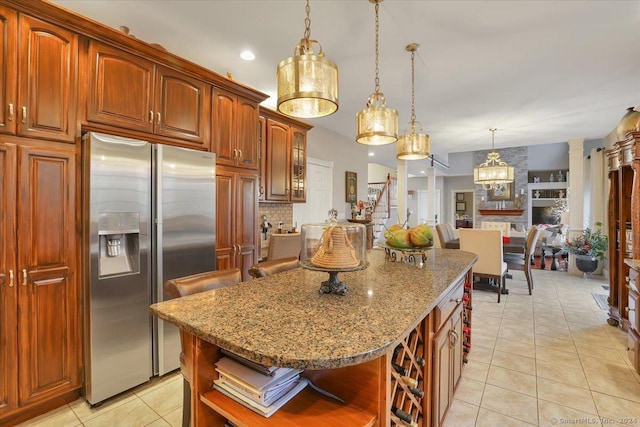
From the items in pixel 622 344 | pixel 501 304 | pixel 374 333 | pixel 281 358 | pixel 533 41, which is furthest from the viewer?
pixel 501 304

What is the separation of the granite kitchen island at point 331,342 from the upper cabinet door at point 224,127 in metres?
1.63

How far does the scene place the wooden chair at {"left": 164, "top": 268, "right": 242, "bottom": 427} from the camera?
120 centimetres

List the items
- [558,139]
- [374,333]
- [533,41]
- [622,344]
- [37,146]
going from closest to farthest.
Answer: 1. [374,333]
2. [37,146]
3. [533,41]
4. [622,344]
5. [558,139]

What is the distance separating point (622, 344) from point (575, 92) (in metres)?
2.79

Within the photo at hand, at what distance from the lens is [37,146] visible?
1.82m

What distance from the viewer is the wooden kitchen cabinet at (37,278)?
1.73 meters

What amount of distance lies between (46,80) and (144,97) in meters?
0.55

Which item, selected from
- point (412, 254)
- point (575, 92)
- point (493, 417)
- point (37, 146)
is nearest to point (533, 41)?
point (575, 92)

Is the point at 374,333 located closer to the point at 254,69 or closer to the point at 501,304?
the point at 254,69

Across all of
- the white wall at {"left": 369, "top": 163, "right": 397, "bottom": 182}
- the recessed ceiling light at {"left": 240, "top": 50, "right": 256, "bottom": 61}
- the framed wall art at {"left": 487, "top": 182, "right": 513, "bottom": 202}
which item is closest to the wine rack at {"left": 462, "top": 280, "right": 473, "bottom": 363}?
the recessed ceiling light at {"left": 240, "top": 50, "right": 256, "bottom": 61}

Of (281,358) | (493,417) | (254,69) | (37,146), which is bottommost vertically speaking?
(493,417)

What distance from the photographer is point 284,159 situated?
399cm

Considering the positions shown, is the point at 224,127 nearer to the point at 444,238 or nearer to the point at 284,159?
the point at 284,159

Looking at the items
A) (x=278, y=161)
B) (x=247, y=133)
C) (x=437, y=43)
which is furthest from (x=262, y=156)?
(x=437, y=43)
